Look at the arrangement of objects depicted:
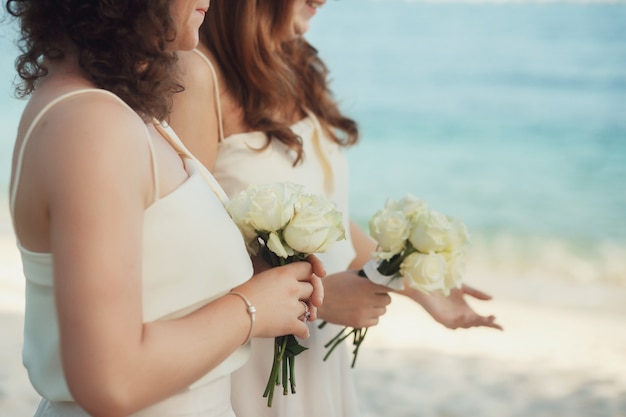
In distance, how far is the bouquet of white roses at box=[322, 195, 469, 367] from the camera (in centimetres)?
233

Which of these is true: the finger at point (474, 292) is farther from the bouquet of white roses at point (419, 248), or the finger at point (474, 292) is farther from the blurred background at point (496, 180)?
the blurred background at point (496, 180)

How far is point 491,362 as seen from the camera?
6.66 meters

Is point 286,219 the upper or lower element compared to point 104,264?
lower

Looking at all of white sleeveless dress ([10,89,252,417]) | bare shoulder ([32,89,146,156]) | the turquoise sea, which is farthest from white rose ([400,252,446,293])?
the turquoise sea

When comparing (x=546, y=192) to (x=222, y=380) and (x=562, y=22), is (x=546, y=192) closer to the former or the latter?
(x=562, y=22)

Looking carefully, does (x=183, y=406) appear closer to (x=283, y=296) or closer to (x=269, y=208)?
(x=283, y=296)

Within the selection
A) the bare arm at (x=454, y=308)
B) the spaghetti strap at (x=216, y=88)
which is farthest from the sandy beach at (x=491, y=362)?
the spaghetti strap at (x=216, y=88)

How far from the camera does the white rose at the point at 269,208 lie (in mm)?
1946

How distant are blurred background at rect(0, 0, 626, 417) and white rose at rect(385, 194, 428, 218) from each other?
3.67 feet

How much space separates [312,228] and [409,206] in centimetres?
56

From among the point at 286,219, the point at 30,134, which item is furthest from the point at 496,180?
the point at 30,134

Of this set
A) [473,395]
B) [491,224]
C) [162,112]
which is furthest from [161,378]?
[491,224]

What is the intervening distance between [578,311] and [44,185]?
7.27 metres

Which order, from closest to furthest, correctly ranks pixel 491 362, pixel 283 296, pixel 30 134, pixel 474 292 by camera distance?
pixel 30 134 → pixel 283 296 → pixel 474 292 → pixel 491 362
